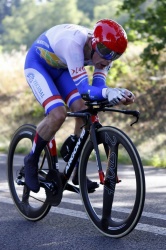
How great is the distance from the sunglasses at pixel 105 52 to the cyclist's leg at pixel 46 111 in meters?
0.54

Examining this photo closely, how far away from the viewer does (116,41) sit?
5.38 meters

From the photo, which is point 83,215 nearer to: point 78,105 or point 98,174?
point 98,174

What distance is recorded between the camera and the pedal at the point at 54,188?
584 cm

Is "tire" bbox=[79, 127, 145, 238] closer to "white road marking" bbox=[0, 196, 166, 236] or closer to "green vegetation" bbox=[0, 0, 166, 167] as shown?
"white road marking" bbox=[0, 196, 166, 236]

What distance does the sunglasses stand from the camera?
544 cm

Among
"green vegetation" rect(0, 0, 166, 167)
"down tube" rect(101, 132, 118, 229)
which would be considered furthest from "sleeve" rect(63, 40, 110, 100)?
"green vegetation" rect(0, 0, 166, 167)

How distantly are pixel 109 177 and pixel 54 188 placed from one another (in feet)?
2.36

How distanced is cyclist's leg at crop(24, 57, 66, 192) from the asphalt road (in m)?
0.37

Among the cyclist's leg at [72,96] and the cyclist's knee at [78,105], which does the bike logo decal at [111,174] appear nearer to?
the cyclist's leg at [72,96]

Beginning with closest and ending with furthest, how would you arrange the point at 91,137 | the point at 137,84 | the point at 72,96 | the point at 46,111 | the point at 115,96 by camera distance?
the point at 115,96, the point at 91,137, the point at 46,111, the point at 72,96, the point at 137,84

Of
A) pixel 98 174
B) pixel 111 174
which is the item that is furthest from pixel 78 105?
pixel 111 174

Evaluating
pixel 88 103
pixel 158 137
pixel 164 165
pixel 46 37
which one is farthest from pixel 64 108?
Result: pixel 158 137

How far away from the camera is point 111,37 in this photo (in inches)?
212

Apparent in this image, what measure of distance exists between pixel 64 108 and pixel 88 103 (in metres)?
0.31
